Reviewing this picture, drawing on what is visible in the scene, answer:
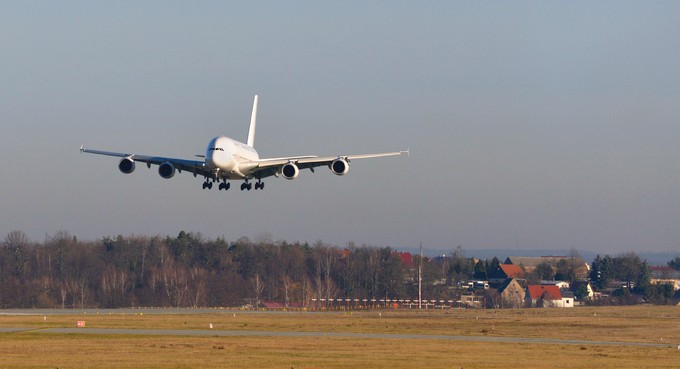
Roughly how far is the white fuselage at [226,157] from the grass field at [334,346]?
41.7ft

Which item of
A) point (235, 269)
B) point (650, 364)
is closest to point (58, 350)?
point (650, 364)

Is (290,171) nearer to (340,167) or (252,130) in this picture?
(340,167)

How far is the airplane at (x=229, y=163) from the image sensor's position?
8075 centimetres

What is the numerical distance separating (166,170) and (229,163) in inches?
207

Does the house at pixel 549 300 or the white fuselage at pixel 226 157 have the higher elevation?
the white fuselage at pixel 226 157

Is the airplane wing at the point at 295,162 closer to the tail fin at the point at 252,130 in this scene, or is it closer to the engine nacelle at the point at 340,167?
the engine nacelle at the point at 340,167

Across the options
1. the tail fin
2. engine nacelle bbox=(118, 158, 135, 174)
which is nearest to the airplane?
engine nacelle bbox=(118, 158, 135, 174)

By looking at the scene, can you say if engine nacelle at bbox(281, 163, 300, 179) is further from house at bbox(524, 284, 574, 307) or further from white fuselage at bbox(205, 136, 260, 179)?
house at bbox(524, 284, 574, 307)

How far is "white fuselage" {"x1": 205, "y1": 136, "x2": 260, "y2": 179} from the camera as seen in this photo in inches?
3150

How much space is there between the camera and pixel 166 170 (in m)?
82.8

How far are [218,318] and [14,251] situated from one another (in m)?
94.7

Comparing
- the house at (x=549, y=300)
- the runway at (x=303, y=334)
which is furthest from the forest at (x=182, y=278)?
the runway at (x=303, y=334)

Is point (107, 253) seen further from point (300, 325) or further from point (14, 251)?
point (300, 325)

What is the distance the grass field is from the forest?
58917 mm
